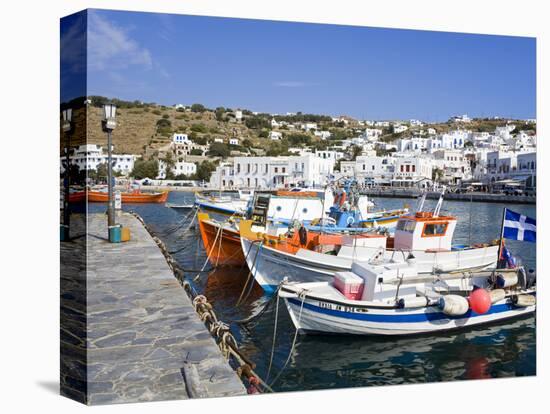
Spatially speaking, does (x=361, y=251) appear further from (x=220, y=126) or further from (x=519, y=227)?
(x=220, y=126)

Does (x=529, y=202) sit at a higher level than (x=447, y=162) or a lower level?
lower

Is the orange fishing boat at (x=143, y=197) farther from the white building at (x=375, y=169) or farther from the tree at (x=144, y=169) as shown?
the white building at (x=375, y=169)

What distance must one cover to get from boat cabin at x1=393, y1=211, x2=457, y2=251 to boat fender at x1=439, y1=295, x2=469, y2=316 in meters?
2.77

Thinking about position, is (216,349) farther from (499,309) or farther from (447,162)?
(447,162)

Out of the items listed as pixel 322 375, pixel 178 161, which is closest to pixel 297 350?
pixel 322 375

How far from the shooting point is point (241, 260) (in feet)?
45.8

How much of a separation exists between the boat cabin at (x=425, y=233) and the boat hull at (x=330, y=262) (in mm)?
336

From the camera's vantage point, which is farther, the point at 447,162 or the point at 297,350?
the point at 447,162

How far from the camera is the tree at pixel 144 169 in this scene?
20241 mm

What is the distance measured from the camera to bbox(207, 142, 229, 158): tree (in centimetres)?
1928

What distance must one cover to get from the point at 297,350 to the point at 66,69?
16.0 ft

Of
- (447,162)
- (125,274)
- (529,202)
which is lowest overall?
(125,274)

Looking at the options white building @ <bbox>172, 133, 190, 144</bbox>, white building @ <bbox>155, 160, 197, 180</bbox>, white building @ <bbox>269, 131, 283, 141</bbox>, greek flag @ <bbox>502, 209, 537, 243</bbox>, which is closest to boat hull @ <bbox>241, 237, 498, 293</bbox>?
greek flag @ <bbox>502, 209, 537, 243</bbox>

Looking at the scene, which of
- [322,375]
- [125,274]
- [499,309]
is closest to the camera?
[322,375]
